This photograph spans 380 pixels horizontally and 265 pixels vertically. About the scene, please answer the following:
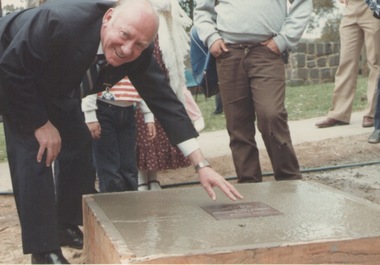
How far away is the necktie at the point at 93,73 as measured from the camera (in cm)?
261

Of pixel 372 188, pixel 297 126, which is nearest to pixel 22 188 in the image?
pixel 372 188

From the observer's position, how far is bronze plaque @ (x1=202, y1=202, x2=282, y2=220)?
2342mm

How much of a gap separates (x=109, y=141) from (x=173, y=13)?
954 mm

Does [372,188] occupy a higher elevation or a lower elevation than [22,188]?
lower

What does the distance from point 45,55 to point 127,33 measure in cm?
32

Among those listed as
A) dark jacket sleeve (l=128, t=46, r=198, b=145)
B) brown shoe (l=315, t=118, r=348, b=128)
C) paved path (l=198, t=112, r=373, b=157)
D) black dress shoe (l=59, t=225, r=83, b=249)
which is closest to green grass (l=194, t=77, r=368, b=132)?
paved path (l=198, t=112, r=373, b=157)

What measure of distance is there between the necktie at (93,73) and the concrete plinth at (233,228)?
0.49 meters

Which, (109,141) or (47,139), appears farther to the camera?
(109,141)

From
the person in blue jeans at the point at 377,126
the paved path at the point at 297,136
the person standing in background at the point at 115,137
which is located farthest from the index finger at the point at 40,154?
the person in blue jeans at the point at 377,126

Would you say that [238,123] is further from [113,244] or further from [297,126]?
[297,126]

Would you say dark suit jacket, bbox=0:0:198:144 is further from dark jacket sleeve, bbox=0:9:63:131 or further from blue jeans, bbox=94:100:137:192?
blue jeans, bbox=94:100:137:192

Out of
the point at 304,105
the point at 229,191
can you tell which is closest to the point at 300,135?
the point at 304,105

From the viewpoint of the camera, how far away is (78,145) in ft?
9.46

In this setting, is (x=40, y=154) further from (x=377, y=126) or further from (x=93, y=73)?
(x=377, y=126)
